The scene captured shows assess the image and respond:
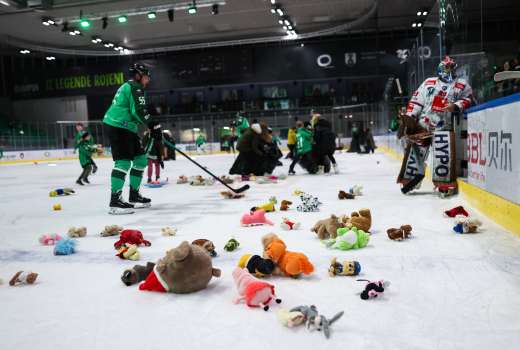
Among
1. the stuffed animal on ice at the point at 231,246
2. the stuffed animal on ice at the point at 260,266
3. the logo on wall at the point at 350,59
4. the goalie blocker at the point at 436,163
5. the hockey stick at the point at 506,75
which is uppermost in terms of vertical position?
the logo on wall at the point at 350,59

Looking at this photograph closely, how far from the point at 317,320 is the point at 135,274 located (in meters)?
1.01

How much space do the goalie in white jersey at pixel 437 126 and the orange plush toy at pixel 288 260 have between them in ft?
10.4

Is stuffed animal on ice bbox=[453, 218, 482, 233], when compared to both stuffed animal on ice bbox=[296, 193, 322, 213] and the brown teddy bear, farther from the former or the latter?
stuffed animal on ice bbox=[296, 193, 322, 213]

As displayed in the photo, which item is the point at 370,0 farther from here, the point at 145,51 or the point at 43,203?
the point at 43,203

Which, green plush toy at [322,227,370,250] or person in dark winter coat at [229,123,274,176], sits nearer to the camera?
green plush toy at [322,227,370,250]

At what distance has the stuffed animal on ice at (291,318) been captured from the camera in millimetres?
1625

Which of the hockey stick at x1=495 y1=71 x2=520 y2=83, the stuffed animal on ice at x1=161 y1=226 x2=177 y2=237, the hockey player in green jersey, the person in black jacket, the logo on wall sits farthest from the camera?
the logo on wall

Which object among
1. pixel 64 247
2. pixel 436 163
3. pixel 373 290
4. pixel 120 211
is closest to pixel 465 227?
pixel 373 290

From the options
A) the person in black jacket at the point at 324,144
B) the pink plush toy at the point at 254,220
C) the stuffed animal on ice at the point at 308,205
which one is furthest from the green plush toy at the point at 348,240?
the person in black jacket at the point at 324,144

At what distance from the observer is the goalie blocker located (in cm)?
490

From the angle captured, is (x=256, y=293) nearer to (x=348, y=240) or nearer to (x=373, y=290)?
(x=373, y=290)

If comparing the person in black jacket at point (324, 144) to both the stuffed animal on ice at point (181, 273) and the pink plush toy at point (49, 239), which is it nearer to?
the pink plush toy at point (49, 239)

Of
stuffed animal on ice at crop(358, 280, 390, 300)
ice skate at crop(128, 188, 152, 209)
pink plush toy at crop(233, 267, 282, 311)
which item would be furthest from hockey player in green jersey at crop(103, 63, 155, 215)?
stuffed animal on ice at crop(358, 280, 390, 300)

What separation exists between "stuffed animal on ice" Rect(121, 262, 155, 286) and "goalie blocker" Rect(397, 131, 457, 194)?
3610mm
